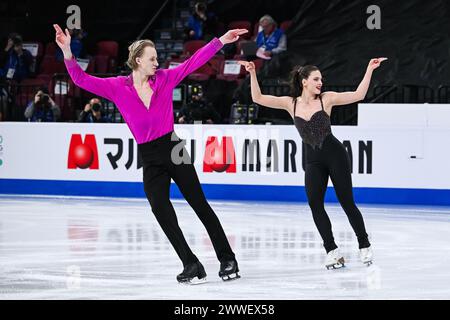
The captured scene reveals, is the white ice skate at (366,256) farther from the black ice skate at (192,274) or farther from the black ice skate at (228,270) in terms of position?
the black ice skate at (192,274)

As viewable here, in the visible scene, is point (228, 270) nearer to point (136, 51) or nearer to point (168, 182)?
point (168, 182)

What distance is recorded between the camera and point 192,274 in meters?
7.52

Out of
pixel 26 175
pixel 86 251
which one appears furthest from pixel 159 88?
pixel 26 175

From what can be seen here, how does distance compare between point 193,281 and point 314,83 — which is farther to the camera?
point 314,83

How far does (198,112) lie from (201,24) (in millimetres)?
3431

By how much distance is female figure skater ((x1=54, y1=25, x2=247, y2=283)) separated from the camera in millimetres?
7402

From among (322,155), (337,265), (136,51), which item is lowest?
(337,265)

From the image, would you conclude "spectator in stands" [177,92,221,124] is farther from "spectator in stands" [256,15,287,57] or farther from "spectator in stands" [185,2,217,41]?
"spectator in stands" [185,2,217,41]

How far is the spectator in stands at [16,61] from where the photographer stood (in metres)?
18.0

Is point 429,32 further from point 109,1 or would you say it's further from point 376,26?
point 109,1

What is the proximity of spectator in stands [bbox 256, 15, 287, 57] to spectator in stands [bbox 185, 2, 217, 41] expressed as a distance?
5.57 ft

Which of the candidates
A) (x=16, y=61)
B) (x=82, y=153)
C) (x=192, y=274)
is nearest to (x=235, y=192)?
(x=82, y=153)

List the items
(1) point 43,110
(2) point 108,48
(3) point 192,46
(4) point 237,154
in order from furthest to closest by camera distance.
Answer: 1. (2) point 108,48
2. (3) point 192,46
3. (1) point 43,110
4. (4) point 237,154

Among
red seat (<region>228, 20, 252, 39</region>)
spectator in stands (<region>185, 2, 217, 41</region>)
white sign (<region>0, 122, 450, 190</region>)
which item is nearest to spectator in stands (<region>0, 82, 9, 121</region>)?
white sign (<region>0, 122, 450, 190</region>)
